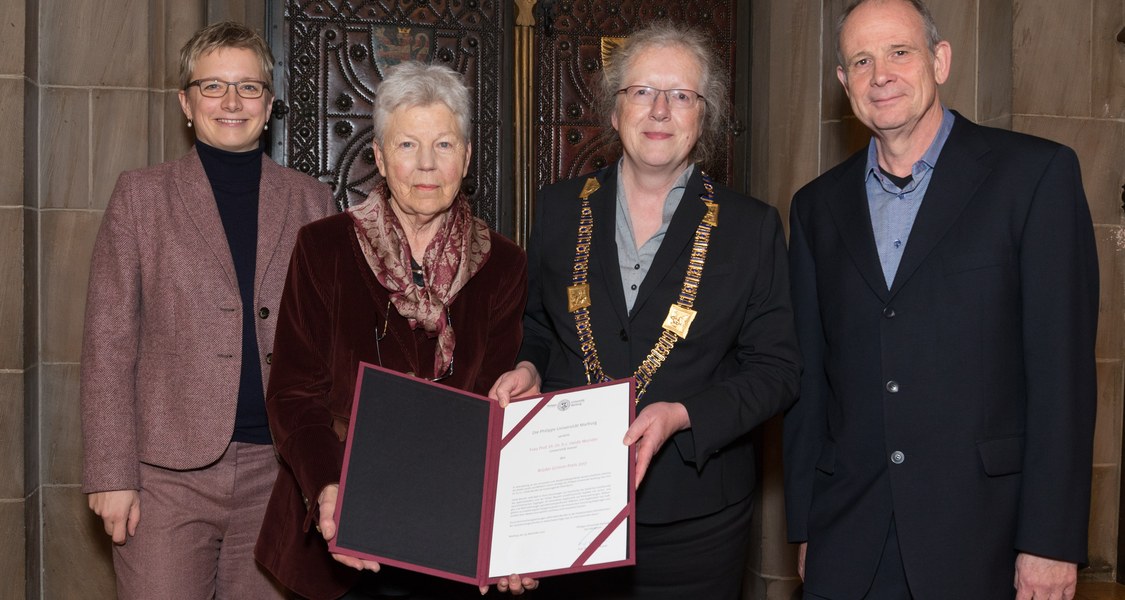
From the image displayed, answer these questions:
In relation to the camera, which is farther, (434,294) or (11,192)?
(11,192)

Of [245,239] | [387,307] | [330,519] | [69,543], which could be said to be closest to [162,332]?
[245,239]

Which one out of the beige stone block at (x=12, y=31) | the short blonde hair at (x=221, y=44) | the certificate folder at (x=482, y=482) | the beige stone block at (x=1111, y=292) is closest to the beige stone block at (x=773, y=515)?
the beige stone block at (x=1111, y=292)

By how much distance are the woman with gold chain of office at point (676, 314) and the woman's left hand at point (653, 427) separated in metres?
0.05

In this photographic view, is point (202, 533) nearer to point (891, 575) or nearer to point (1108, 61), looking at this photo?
point (891, 575)

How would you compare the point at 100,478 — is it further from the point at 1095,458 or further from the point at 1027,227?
the point at 1095,458

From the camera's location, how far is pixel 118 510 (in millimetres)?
2744

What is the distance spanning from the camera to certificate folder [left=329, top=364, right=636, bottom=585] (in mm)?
2020

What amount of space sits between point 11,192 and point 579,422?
2.61m

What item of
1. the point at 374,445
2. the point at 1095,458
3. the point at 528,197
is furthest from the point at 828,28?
the point at 374,445

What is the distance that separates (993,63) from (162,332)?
10.4 feet

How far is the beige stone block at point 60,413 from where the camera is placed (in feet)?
12.6

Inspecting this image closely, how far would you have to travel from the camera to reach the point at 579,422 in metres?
2.16

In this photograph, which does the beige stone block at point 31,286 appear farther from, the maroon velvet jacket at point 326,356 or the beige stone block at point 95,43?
the maroon velvet jacket at point 326,356

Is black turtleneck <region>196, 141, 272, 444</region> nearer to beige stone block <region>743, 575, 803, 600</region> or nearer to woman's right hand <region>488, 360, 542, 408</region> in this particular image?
woman's right hand <region>488, 360, 542, 408</region>
